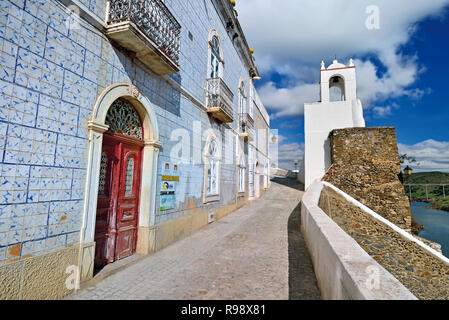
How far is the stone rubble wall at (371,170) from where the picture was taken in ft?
40.0

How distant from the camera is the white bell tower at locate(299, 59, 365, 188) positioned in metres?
14.3

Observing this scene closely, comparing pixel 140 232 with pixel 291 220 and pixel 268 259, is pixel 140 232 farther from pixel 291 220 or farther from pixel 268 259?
pixel 291 220

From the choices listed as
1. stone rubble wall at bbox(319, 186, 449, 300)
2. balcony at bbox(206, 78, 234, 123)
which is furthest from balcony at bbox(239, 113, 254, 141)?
stone rubble wall at bbox(319, 186, 449, 300)

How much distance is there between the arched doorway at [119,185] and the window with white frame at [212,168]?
3249 mm

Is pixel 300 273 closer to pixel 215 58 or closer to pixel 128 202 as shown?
pixel 128 202

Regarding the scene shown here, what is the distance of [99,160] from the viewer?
3613 mm

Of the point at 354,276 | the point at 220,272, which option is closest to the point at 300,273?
the point at 220,272

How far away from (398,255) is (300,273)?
534 centimetres

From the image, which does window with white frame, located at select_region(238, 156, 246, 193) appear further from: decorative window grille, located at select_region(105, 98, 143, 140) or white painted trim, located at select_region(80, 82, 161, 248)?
decorative window grille, located at select_region(105, 98, 143, 140)

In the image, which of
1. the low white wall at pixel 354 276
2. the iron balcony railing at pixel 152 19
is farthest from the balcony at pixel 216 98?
the low white wall at pixel 354 276

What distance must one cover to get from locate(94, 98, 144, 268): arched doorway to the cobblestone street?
0.51 meters

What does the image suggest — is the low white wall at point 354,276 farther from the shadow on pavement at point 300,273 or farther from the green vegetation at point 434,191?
the green vegetation at point 434,191

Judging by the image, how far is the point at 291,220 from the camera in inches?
332
